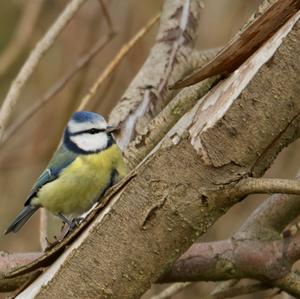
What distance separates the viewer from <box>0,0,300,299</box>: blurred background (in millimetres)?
2965

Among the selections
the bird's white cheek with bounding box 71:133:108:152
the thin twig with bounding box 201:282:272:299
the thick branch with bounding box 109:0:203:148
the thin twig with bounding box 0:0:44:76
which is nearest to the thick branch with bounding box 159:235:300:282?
the thin twig with bounding box 201:282:272:299

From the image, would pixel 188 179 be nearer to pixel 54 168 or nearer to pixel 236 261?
pixel 236 261

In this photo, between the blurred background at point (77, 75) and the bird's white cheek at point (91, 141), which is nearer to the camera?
the bird's white cheek at point (91, 141)

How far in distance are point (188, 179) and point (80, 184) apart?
0.91 meters

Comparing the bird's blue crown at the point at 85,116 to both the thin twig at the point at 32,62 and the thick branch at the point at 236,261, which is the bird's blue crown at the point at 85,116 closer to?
the thin twig at the point at 32,62

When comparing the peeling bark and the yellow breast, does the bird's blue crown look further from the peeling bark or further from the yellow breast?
the peeling bark

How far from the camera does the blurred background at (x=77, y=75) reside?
2.96 m

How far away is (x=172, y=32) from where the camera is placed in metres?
1.88

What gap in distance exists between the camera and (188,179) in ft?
3.23

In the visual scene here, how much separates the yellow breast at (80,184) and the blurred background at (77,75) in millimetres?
990

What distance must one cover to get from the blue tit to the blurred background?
0.92 metres

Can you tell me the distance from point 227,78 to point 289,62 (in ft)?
0.39

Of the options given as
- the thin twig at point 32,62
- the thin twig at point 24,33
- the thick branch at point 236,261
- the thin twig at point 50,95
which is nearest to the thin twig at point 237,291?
the thick branch at point 236,261

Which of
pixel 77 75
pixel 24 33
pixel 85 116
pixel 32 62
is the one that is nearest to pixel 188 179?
pixel 32 62
